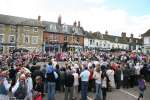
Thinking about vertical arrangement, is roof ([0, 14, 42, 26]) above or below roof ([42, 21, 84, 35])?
above

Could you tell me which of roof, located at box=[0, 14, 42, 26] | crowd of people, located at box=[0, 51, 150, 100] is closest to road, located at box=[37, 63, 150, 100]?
crowd of people, located at box=[0, 51, 150, 100]

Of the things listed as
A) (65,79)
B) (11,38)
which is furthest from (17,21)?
(65,79)

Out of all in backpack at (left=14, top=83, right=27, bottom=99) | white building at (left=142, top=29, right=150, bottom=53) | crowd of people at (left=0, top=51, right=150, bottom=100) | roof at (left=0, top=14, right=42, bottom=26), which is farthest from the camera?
white building at (left=142, top=29, right=150, bottom=53)

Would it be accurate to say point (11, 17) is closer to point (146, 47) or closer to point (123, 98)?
point (146, 47)

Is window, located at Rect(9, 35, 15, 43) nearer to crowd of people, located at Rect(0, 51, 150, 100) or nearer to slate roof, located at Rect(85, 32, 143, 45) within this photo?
slate roof, located at Rect(85, 32, 143, 45)

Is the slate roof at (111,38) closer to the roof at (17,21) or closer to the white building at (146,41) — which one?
the white building at (146,41)

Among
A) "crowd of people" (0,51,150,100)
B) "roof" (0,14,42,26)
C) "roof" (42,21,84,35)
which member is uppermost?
"roof" (0,14,42,26)

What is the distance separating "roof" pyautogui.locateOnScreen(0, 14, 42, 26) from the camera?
6501cm

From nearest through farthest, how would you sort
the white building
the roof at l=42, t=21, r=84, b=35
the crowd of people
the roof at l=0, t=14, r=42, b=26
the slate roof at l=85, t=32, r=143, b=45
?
the crowd of people
the roof at l=0, t=14, r=42, b=26
the white building
the roof at l=42, t=21, r=84, b=35
the slate roof at l=85, t=32, r=143, b=45

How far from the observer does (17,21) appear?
219 feet

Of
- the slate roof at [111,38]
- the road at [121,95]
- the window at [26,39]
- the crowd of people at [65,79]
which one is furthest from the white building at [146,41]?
the road at [121,95]

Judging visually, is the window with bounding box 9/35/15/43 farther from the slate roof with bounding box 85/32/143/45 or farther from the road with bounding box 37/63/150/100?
the road with bounding box 37/63/150/100

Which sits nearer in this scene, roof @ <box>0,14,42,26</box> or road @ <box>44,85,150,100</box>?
road @ <box>44,85,150,100</box>

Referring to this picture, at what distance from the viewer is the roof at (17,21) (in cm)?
6501
